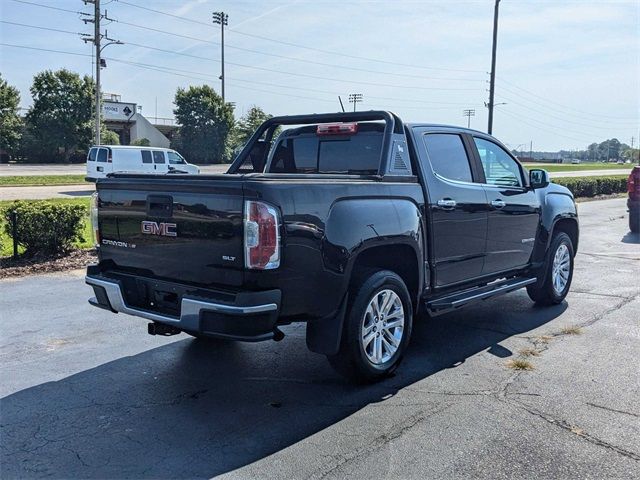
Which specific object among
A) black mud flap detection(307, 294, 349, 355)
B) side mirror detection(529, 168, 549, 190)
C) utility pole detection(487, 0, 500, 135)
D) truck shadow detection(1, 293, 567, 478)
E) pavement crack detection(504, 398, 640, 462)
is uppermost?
utility pole detection(487, 0, 500, 135)

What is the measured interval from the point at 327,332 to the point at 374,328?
1.60ft

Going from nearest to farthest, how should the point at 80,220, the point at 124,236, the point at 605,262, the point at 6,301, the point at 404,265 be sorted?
the point at 124,236, the point at 404,265, the point at 6,301, the point at 80,220, the point at 605,262

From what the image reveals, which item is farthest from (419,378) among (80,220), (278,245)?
(80,220)

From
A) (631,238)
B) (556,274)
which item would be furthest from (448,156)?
(631,238)

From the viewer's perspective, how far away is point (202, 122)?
5941 centimetres


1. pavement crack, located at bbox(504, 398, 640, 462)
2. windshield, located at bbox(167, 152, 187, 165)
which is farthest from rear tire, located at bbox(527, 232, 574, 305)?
windshield, located at bbox(167, 152, 187, 165)

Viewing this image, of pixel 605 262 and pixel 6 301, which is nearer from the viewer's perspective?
pixel 6 301

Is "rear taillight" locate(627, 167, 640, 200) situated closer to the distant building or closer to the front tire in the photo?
the front tire

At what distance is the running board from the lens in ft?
16.6

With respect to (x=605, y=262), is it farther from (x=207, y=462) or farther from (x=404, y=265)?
(x=207, y=462)

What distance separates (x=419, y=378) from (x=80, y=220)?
251 inches

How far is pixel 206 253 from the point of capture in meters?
3.87

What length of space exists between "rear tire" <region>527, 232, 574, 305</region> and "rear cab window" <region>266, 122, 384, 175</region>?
271 cm

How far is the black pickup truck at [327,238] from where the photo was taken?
3.71 m
